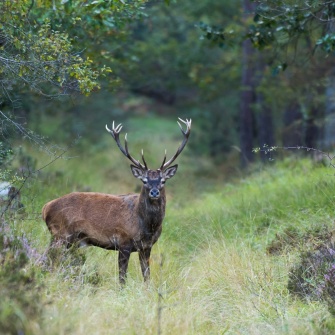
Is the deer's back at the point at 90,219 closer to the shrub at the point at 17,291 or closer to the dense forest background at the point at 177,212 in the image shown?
the dense forest background at the point at 177,212

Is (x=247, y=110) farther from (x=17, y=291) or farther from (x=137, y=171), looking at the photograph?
(x=17, y=291)

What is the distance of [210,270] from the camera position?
9.59m

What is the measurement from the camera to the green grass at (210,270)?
7.27 metres

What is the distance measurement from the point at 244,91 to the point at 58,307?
15501 mm

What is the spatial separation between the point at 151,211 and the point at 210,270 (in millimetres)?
1019

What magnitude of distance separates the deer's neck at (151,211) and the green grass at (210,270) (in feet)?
1.62

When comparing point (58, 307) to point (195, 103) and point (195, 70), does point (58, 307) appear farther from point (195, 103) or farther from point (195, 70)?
point (195, 103)

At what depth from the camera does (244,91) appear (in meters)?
21.8

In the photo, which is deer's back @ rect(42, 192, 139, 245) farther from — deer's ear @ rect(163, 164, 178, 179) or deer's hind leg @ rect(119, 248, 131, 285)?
deer's ear @ rect(163, 164, 178, 179)

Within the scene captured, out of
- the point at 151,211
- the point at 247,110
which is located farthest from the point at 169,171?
the point at 247,110

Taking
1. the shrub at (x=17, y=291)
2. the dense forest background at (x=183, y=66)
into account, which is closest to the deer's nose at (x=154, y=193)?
the dense forest background at (x=183, y=66)

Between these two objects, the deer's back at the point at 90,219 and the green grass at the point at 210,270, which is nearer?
the green grass at the point at 210,270

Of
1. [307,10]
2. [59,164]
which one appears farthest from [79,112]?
[307,10]

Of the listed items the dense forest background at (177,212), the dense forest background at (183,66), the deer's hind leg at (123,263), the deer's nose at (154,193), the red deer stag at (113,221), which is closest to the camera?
the dense forest background at (177,212)
